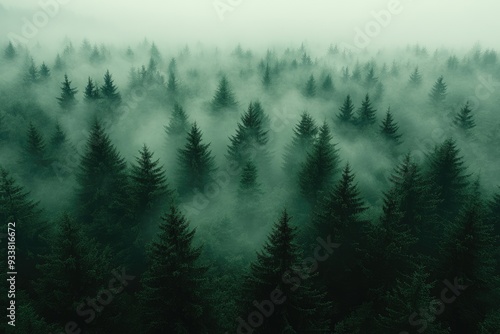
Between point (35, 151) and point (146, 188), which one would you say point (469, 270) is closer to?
point (146, 188)

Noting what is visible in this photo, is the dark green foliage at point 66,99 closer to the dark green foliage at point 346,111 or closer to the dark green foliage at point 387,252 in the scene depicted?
the dark green foliage at point 346,111

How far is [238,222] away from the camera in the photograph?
31141 mm

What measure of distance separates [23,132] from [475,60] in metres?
121

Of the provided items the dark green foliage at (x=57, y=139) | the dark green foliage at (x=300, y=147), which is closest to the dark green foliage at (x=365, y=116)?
the dark green foliage at (x=300, y=147)

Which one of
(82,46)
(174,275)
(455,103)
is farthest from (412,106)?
(82,46)

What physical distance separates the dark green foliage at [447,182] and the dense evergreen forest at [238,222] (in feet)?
0.41

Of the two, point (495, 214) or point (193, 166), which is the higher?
point (193, 166)

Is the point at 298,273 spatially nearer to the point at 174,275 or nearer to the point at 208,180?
the point at 174,275

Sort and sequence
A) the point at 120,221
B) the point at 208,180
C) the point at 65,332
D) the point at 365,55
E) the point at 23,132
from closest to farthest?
1. the point at 65,332
2. the point at 120,221
3. the point at 208,180
4. the point at 23,132
5. the point at 365,55

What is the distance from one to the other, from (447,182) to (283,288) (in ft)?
76.1

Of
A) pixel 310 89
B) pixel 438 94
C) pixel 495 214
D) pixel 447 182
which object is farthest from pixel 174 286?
pixel 438 94

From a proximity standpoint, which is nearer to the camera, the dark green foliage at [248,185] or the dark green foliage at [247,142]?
the dark green foliage at [248,185]

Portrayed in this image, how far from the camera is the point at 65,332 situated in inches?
666

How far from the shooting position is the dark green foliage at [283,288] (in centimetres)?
1448
